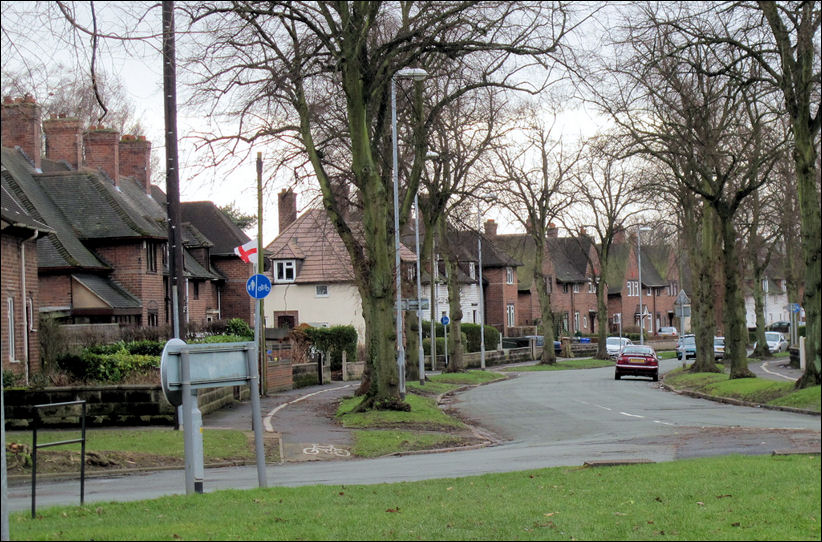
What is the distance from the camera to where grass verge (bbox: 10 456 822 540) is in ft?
24.9

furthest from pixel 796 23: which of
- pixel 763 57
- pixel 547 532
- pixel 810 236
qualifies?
pixel 547 532

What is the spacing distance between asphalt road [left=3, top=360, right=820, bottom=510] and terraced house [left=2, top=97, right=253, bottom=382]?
9.60 meters

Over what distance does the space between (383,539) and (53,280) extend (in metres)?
33.3

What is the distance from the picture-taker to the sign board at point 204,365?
10.8 metres

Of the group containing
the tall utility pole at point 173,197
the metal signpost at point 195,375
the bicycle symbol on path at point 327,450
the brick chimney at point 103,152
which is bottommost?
the bicycle symbol on path at point 327,450

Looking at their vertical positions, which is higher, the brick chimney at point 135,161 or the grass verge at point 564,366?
the brick chimney at point 135,161

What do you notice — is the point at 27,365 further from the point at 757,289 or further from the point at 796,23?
the point at 757,289

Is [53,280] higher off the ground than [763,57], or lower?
lower

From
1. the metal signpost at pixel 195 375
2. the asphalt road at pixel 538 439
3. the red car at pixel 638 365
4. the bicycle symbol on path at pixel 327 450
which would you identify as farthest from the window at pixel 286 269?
the metal signpost at pixel 195 375

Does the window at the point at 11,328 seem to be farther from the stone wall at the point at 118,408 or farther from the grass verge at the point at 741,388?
the grass verge at the point at 741,388

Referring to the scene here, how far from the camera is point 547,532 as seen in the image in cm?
774

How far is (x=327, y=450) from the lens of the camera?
758 inches

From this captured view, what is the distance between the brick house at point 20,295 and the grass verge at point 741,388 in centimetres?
1907

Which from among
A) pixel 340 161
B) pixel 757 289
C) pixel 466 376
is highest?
pixel 340 161
